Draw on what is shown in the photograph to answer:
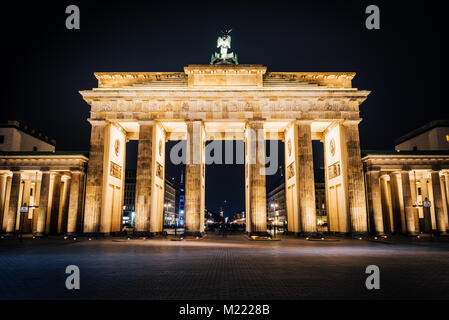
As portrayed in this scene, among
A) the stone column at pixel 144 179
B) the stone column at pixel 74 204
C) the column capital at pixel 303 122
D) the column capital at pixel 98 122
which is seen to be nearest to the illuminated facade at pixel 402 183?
the column capital at pixel 303 122

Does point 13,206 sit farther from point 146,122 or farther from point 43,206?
point 146,122

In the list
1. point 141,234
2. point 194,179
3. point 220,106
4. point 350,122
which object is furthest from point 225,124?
point 141,234

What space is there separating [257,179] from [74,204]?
21232 mm

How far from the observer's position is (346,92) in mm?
34812

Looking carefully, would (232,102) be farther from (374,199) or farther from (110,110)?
(374,199)

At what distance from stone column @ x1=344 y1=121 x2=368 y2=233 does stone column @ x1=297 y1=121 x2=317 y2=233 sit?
13.9ft

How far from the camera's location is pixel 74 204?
3450cm

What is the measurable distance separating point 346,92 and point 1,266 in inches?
1367

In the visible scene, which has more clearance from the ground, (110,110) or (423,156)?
(110,110)

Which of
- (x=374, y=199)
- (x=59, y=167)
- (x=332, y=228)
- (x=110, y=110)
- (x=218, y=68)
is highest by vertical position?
(x=218, y=68)

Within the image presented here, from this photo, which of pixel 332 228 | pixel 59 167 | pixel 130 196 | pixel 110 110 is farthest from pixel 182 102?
pixel 130 196

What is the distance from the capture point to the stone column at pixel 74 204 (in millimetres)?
33200

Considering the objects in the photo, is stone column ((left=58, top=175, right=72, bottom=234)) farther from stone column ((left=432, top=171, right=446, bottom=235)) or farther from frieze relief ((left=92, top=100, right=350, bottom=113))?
stone column ((left=432, top=171, right=446, bottom=235))
